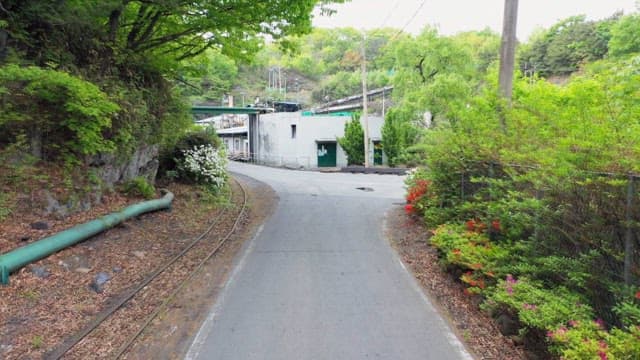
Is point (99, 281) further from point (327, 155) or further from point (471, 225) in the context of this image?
point (327, 155)

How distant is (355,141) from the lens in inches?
1288

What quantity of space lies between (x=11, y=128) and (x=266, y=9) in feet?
19.7

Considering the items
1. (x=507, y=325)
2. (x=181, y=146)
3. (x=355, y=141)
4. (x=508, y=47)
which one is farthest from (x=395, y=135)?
(x=507, y=325)

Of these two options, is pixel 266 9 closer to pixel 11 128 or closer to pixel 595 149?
pixel 11 128

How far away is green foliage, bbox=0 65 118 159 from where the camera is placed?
23.1 ft

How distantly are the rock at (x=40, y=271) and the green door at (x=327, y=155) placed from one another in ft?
98.2

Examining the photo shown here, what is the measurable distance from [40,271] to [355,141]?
90.5 feet

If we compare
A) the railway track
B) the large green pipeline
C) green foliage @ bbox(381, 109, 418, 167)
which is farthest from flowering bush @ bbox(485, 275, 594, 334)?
green foliage @ bbox(381, 109, 418, 167)

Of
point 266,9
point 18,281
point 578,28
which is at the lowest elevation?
point 18,281

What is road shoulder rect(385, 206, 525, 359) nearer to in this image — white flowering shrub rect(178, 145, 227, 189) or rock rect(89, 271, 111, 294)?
rock rect(89, 271, 111, 294)

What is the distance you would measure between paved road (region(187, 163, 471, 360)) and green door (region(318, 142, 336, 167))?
82.6 feet

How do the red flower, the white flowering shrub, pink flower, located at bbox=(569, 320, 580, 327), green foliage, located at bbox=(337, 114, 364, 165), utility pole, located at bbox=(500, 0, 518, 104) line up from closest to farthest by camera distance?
pink flower, located at bbox=(569, 320, 580, 327) → the red flower → utility pole, located at bbox=(500, 0, 518, 104) → the white flowering shrub → green foliage, located at bbox=(337, 114, 364, 165)

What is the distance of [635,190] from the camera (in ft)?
12.1

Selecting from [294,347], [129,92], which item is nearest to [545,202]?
[294,347]
